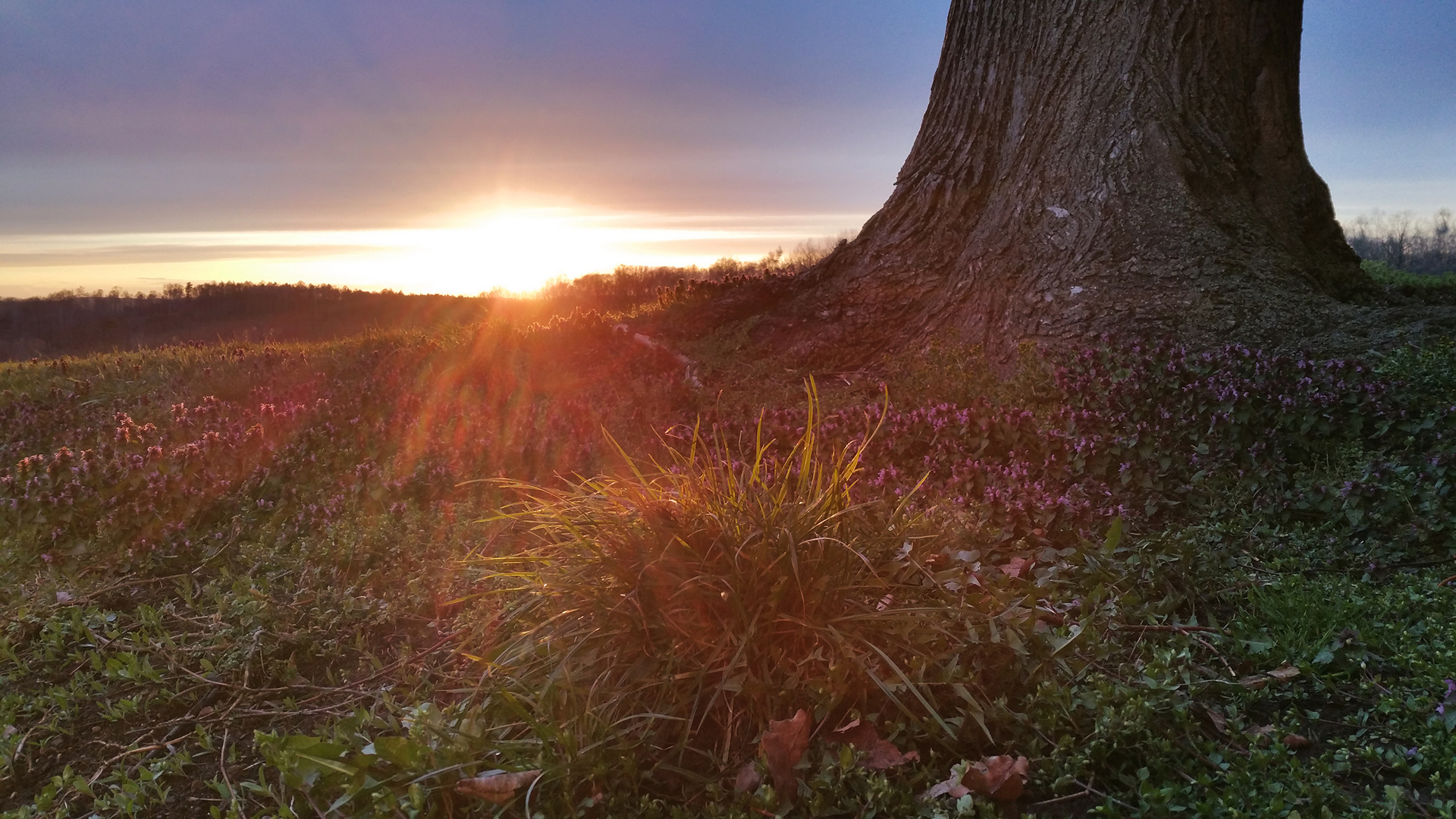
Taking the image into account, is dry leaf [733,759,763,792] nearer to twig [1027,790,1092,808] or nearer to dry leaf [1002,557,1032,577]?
twig [1027,790,1092,808]

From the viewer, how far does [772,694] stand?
2.73 meters

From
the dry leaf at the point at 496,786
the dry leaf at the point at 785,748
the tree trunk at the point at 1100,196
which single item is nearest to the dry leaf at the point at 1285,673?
the dry leaf at the point at 785,748

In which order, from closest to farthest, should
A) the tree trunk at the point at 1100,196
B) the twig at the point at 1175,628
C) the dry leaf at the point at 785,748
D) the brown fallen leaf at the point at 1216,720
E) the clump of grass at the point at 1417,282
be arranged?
the dry leaf at the point at 785,748 → the brown fallen leaf at the point at 1216,720 → the twig at the point at 1175,628 → the tree trunk at the point at 1100,196 → the clump of grass at the point at 1417,282

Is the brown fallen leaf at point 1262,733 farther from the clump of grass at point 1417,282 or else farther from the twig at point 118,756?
the clump of grass at point 1417,282

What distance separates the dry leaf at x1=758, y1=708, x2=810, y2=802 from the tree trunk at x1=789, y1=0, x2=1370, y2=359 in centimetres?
399

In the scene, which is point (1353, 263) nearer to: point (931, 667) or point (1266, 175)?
point (1266, 175)

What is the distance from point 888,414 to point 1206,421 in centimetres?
170

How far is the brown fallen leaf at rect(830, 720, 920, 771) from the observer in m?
2.52

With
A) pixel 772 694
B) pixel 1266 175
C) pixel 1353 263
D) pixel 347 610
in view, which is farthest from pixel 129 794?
pixel 1353 263

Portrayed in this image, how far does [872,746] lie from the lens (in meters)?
2.60

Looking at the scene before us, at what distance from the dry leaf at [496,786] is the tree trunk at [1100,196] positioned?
458 cm

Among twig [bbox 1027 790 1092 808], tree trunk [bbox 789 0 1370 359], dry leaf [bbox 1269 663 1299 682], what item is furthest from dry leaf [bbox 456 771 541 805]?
tree trunk [bbox 789 0 1370 359]

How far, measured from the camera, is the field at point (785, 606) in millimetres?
2523

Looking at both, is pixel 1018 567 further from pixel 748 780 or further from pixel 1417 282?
pixel 1417 282
